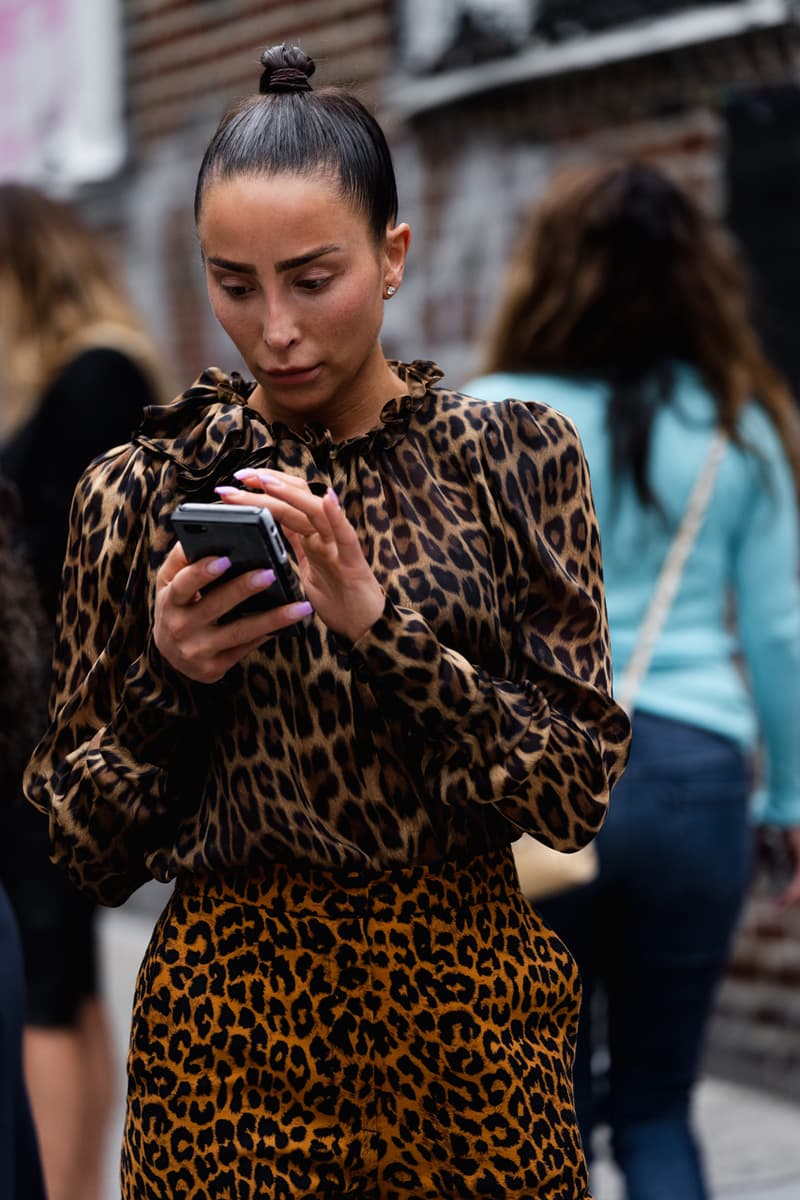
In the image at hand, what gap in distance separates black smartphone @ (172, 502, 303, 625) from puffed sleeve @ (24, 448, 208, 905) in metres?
0.16

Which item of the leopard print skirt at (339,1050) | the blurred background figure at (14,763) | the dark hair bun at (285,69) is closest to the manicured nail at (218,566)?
the leopard print skirt at (339,1050)

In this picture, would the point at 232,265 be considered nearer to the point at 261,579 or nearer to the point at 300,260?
the point at 300,260

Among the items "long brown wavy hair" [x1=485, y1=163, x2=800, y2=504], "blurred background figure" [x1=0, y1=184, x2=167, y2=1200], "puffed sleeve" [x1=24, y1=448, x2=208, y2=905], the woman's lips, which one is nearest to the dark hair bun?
the woman's lips

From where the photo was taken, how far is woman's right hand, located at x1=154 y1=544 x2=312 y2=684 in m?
1.70

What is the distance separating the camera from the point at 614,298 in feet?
10.5

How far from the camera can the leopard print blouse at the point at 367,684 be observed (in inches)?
72.0

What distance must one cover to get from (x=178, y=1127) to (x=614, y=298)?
1.76m

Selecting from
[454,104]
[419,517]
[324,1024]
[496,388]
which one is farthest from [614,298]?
[454,104]

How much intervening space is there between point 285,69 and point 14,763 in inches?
46.6

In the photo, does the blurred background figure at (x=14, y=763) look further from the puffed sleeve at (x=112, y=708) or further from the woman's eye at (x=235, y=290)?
the woman's eye at (x=235, y=290)

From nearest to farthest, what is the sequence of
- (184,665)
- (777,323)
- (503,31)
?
(184,665)
(777,323)
(503,31)

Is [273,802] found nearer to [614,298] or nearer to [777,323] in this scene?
[614,298]

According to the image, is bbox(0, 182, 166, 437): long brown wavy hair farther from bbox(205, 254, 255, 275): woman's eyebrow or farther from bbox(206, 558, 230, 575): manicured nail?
bbox(206, 558, 230, 575): manicured nail

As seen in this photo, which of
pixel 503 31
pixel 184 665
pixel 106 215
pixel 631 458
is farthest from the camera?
pixel 106 215
